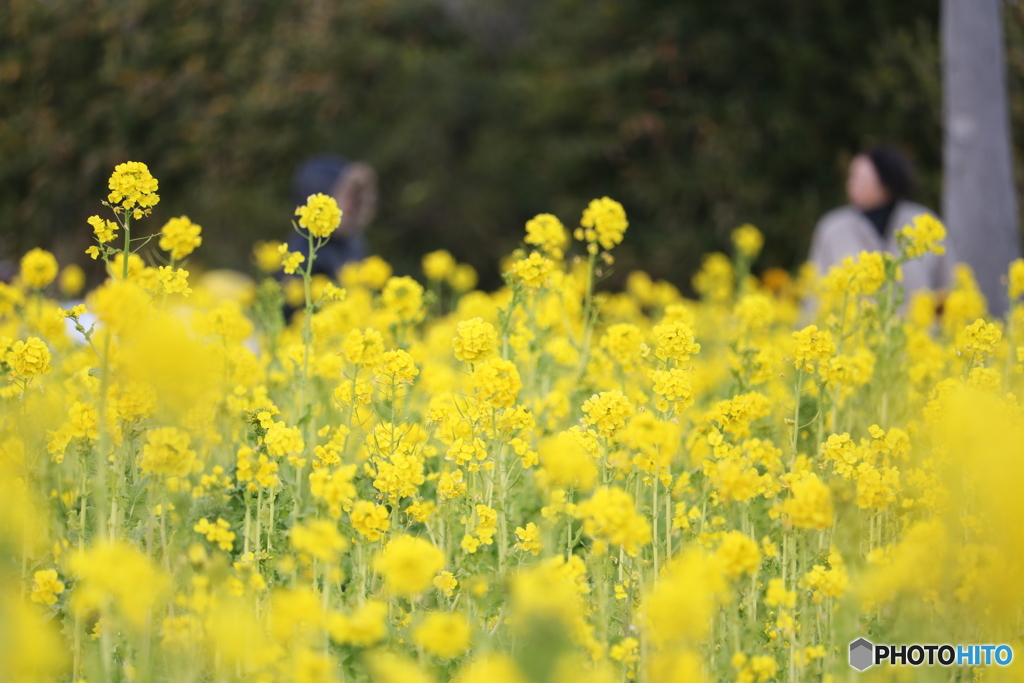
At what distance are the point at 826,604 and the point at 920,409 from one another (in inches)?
42.9

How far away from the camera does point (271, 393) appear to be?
12.1ft

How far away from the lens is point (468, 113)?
1141 centimetres

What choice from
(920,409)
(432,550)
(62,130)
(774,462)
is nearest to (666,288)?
(920,409)

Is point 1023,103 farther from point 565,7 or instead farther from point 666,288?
point 565,7

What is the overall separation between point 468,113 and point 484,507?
30.7 feet

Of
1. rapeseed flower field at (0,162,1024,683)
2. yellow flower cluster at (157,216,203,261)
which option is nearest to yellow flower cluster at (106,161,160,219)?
rapeseed flower field at (0,162,1024,683)

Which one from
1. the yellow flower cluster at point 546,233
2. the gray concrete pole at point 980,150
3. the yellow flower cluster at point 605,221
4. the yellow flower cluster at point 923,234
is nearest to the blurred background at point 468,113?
the gray concrete pole at point 980,150

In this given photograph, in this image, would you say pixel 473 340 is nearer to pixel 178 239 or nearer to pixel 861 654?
pixel 178 239

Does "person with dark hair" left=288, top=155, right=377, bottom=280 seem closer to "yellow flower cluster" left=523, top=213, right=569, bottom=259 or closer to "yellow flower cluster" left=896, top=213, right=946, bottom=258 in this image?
"yellow flower cluster" left=523, top=213, right=569, bottom=259

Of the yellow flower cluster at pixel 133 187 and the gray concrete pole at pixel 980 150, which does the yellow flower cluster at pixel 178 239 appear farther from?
the gray concrete pole at pixel 980 150

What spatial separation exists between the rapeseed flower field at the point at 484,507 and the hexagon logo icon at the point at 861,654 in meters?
0.05

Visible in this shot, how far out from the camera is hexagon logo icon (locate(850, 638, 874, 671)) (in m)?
2.24

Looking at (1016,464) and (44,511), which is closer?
(1016,464)

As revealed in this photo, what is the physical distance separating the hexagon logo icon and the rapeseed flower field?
0.05 metres
